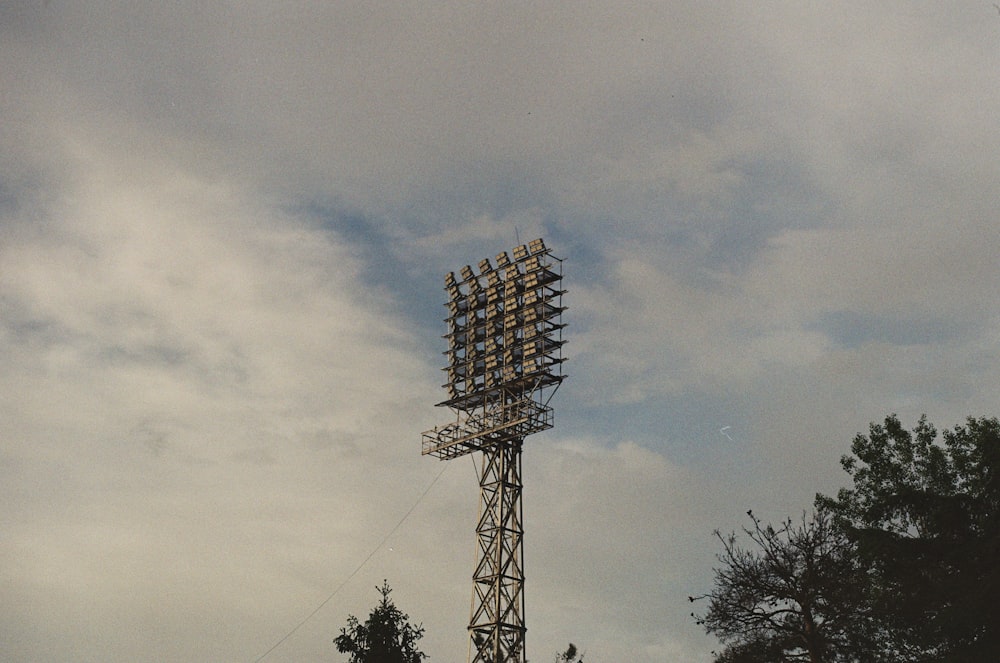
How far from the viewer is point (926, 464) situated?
139 ft

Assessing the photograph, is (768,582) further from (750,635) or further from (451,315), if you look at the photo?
(451,315)

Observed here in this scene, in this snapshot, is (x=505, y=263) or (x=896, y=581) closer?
(x=896, y=581)

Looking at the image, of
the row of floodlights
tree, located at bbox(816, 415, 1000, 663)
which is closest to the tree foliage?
tree, located at bbox(816, 415, 1000, 663)

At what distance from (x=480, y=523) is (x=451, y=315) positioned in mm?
12266

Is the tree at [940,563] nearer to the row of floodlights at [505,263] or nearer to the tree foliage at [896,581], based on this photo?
the tree foliage at [896,581]

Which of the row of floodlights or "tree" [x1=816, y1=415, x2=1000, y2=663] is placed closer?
"tree" [x1=816, y1=415, x2=1000, y2=663]

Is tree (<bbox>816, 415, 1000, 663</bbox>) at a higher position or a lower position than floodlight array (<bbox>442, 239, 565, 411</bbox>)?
lower

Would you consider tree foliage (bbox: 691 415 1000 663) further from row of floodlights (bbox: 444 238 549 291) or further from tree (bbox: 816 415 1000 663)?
row of floodlights (bbox: 444 238 549 291)

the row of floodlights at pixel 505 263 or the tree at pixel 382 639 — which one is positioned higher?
the row of floodlights at pixel 505 263

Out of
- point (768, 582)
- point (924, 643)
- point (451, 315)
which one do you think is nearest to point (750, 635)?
point (768, 582)

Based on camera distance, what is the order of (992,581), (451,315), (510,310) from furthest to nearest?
(451,315) → (510,310) → (992,581)

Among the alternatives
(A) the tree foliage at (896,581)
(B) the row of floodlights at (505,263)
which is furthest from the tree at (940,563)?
(B) the row of floodlights at (505,263)

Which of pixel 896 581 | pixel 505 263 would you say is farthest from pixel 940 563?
pixel 505 263

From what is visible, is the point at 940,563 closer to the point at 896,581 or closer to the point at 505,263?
the point at 896,581
